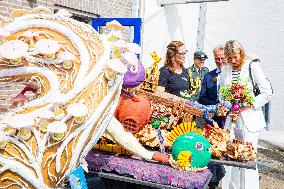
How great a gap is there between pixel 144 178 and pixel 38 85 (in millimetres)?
1293

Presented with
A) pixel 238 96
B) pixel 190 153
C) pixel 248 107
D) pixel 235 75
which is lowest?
pixel 190 153

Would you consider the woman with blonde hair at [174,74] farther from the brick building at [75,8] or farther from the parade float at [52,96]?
the parade float at [52,96]

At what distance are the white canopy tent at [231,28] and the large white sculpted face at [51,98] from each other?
663cm

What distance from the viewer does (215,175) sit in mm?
4223

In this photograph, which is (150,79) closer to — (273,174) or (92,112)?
(92,112)

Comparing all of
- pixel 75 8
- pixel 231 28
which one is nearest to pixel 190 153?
pixel 75 8

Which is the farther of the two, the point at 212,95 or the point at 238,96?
the point at 212,95

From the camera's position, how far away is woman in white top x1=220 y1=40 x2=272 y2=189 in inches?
148

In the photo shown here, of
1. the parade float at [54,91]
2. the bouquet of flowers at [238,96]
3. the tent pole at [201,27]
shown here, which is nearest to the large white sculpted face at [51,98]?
the parade float at [54,91]

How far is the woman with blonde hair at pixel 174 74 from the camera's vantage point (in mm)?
4227

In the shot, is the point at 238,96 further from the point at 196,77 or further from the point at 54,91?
the point at 54,91

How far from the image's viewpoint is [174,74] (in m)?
4.29

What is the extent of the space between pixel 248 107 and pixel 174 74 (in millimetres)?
921

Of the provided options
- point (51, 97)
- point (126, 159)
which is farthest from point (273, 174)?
point (51, 97)
